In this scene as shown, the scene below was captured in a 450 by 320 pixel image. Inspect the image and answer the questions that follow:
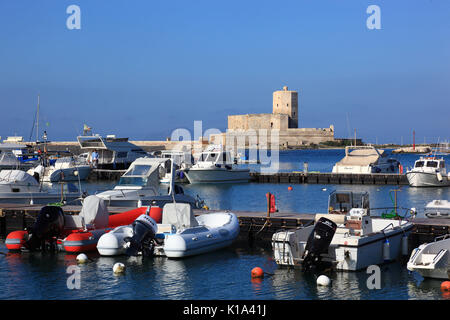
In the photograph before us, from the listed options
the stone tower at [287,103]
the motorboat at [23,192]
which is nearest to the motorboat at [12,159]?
the motorboat at [23,192]

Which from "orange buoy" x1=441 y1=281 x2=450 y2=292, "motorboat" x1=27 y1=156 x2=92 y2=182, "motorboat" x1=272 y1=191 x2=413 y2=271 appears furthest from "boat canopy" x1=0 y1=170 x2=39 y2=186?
"motorboat" x1=27 y1=156 x2=92 y2=182

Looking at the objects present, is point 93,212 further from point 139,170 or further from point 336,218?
point 336,218

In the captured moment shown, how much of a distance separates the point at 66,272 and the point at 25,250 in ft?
9.63

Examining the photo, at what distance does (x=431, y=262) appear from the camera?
13375 mm

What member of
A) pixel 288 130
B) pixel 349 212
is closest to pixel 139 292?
pixel 349 212

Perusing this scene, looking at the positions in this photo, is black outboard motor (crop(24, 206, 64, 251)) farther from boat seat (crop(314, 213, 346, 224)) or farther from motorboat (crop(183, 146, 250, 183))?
motorboat (crop(183, 146, 250, 183))

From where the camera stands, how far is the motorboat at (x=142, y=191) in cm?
2247

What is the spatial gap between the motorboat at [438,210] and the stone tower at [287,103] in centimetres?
A: 10443

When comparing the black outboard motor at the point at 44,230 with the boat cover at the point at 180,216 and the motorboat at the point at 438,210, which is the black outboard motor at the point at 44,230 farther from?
the motorboat at the point at 438,210

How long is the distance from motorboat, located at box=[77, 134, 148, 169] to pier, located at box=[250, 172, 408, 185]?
492 inches

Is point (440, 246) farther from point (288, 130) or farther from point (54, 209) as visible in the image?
point (288, 130)


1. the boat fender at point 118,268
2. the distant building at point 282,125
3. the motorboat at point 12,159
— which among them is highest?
the distant building at point 282,125

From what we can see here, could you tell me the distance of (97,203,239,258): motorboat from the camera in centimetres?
1577
